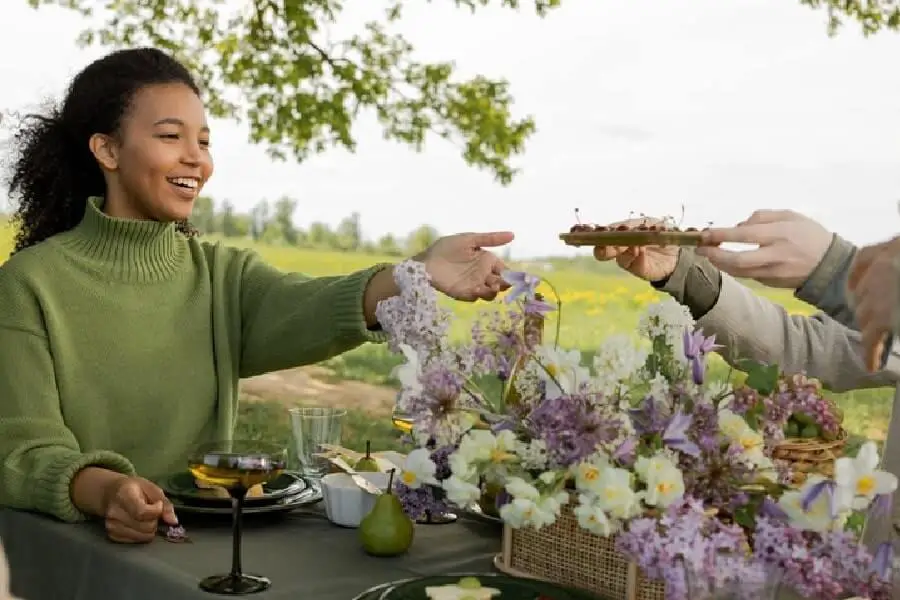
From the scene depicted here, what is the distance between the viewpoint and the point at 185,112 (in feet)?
7.22

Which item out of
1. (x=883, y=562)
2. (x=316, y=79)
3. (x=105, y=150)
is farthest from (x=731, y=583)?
(x=316, y=79)

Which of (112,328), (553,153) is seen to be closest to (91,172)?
(112,328)

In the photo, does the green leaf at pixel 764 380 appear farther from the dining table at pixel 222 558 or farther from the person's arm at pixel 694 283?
the person's arm at pixel 694 283

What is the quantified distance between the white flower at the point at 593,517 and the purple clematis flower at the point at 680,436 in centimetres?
11

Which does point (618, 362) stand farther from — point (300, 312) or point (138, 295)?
point (138, 295)

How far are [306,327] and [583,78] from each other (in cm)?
478

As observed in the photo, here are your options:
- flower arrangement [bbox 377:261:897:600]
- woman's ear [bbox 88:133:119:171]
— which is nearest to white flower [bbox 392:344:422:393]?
flower arrangement [bbox 377:261:897:600]

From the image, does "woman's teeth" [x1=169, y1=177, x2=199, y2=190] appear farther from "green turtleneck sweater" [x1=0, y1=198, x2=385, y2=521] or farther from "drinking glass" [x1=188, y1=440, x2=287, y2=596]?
"drinking glass" [x1=188, y1=440, x2=287, y2=596]

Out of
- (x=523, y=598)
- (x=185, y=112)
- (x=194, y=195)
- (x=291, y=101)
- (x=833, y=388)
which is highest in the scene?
(x=291, y=101)

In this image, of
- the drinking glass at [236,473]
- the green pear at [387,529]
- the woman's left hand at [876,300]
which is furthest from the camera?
the green pear at [387,529]

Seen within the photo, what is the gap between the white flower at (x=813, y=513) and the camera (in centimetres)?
103

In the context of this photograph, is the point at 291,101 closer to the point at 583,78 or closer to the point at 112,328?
the point at 583,78

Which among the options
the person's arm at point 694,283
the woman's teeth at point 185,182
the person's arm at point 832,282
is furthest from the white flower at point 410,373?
the woman's teeth at point 185,182

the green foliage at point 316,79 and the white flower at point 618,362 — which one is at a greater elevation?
the green foliage at point 316,79
